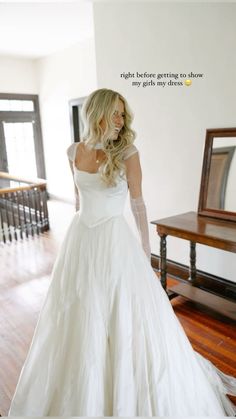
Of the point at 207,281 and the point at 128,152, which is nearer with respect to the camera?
the point at 128,152

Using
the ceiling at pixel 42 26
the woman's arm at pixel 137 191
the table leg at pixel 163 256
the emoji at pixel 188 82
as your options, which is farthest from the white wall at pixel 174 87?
the woman's arm at pixel 137 191

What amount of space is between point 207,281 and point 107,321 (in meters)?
1.63

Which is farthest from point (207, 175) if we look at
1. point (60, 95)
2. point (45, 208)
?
point (60, 95)

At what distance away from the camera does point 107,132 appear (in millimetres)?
1393

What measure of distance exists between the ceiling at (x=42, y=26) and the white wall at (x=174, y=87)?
2.37ft

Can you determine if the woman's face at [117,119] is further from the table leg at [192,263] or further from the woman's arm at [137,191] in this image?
the table leg at [192,263]

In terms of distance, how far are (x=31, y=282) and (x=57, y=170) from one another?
13.1 ft

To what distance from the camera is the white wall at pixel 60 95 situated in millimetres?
5645

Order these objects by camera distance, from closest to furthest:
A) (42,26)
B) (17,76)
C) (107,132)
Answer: (107,132) < (42,26) < (17,76)

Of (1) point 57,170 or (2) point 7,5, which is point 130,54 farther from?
(1) point 57,170

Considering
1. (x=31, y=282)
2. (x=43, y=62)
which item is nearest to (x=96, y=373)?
(x=31, y=282)

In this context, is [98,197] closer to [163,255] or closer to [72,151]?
[72,151]

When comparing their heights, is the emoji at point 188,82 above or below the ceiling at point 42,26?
below

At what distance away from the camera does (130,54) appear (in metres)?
2.95
